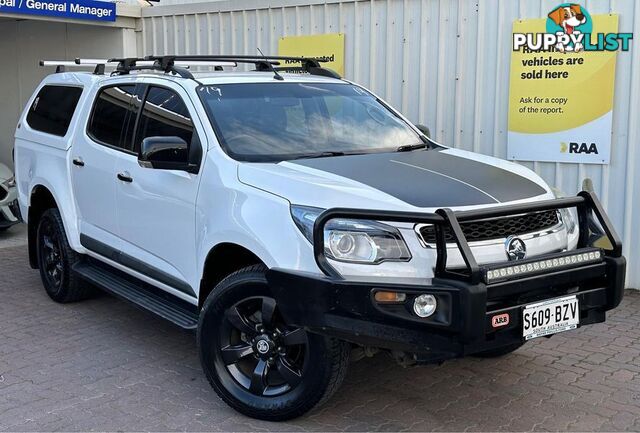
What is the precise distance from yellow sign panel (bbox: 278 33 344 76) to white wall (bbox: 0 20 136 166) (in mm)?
2876

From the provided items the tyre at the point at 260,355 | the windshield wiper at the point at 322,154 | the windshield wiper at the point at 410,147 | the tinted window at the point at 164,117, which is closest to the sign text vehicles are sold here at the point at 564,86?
the windshield wiper at the point at 410,147

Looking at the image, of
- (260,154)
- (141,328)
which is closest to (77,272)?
(141,328)

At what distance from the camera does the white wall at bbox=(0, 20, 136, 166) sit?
10719 millimetres

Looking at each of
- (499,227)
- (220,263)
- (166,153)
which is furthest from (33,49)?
(499,227)

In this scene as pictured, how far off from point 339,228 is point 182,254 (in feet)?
4.37

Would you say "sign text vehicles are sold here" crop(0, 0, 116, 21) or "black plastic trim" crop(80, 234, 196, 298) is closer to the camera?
"black plastic trim" crop(80, 234, 196, 298)

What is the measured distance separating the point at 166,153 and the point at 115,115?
1145 mm

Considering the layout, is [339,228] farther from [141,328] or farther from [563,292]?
[141,328]

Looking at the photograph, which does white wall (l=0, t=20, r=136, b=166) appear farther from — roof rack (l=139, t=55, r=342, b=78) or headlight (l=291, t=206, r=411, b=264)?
headlight (l=291, t=206, r=411, b=264)

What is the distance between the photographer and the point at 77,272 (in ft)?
19.6

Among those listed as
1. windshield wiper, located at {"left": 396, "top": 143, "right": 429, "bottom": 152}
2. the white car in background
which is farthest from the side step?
the white car in background

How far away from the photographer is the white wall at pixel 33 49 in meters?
10.7

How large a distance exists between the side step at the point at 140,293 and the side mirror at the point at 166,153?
90cm

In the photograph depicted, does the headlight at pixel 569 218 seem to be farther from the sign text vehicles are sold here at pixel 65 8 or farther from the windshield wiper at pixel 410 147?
the sign text vehicles are sold here at pixel 65 8
